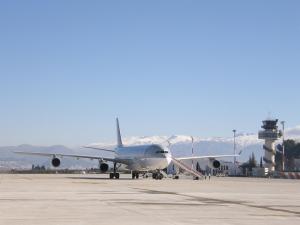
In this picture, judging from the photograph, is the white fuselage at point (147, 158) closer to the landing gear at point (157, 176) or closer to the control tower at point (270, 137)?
the landing gear at point (157, 176)

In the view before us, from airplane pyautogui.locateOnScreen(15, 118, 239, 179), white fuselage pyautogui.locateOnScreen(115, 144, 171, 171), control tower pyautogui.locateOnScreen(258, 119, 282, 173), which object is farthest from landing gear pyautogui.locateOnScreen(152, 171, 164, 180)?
control tower pyautogui.locateOnScreen(258, 119, 282, 173)

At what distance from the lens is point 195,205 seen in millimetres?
25547

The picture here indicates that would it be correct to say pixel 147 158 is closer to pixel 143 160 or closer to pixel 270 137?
pixel 143 160

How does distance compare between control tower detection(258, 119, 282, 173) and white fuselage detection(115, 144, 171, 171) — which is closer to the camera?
white fuselage detection(115, 144, 171, 171)

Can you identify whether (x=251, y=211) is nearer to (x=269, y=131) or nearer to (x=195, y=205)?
(x=195, y=205)

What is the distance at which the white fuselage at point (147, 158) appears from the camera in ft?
234

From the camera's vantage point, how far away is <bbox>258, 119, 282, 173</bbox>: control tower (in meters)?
158

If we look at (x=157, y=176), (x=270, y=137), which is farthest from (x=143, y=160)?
(x=270, y=137)

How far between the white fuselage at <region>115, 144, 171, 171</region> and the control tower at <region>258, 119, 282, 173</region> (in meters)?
87.7

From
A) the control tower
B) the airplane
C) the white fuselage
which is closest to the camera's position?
the white fuselage

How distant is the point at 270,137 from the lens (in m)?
160

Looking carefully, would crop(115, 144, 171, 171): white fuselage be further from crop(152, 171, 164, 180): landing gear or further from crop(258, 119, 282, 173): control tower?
crop(258, 119, 282, 173): control tower

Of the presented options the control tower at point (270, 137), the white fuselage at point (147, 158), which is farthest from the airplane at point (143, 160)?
the control tower at point (270, 137)

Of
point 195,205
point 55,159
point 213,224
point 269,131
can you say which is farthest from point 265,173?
point 213,224
